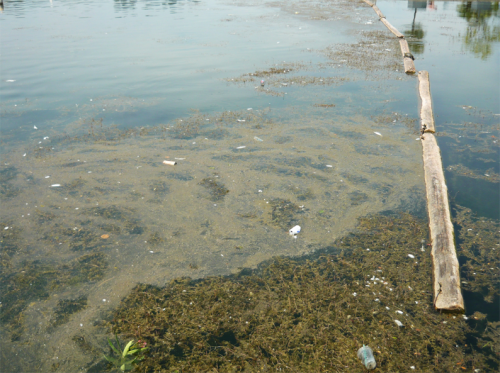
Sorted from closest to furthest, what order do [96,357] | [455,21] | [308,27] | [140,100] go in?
[96,357], [140,100], [308,27], [455,21]

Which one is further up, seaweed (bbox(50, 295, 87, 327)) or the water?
the water

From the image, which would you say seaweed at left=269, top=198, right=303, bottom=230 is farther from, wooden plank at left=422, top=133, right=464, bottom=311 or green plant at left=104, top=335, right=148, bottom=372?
green plant at left=104, top=335, right=148, bottom=372

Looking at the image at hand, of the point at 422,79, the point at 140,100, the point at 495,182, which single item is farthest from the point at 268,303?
the point at 422,79

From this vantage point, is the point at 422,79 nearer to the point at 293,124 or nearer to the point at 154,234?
the point at 293,124

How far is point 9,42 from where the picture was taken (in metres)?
15.9

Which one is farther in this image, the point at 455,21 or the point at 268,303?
the point at 455,21

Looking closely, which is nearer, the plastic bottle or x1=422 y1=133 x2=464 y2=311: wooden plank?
the plastic bottle

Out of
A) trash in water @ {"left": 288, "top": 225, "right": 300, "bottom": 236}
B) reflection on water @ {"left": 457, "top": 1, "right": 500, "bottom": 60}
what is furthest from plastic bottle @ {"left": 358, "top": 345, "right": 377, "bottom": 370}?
reflection on water @ {"left": 457, "top": 1, "right": 500, "bottom": 60}

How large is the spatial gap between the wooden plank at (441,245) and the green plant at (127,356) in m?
2.69

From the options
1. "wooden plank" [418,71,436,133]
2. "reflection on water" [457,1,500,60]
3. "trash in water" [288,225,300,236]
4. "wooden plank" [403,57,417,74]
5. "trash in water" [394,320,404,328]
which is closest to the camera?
"trash in water" [394,320,404,328]

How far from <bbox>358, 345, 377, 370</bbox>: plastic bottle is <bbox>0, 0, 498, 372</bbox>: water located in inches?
58.8

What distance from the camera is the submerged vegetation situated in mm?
3219

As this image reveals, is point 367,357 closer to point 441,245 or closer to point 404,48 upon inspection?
point 441,245

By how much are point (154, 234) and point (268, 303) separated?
5.84ft
